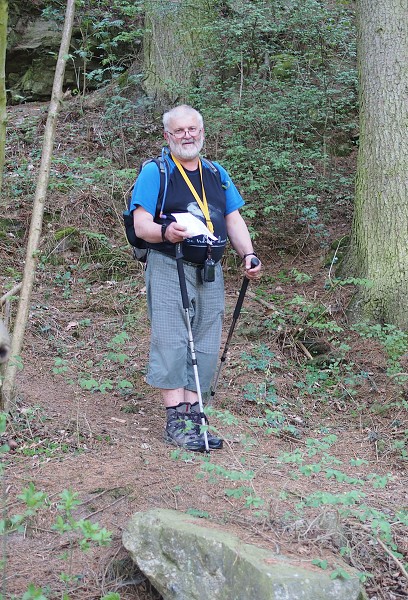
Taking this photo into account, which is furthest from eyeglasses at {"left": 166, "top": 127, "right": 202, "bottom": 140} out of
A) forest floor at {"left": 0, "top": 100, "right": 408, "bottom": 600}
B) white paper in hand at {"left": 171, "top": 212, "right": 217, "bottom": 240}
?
forest floor at {"left": 0, "top": 100, "right": 408, "bottom": 600}

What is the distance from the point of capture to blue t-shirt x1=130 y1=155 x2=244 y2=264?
4.57 metres

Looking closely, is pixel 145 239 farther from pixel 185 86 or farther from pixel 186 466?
pixel 185 86

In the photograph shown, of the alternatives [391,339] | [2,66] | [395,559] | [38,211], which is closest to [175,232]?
[38,211]

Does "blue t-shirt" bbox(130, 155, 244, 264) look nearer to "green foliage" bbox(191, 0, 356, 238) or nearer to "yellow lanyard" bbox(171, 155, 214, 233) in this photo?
"yellow lanyard" bbox(171, 155, 214, 233)

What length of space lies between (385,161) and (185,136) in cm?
280

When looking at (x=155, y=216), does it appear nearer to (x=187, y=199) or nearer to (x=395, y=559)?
(x=187, y=199)

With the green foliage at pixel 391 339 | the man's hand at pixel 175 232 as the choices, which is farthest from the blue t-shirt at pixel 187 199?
the green foliage at pixel 391 339

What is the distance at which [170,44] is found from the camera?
409 inches

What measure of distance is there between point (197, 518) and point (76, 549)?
62cm

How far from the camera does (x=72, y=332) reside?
684 cm

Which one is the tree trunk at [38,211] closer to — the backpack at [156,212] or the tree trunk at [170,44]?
the backpack at [156,212]

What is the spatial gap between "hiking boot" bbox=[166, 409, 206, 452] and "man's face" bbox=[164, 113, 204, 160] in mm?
1737

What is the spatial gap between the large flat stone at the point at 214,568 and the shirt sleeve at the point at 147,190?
2.05m

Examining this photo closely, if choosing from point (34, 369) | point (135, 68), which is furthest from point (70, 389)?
point (135, 68)
